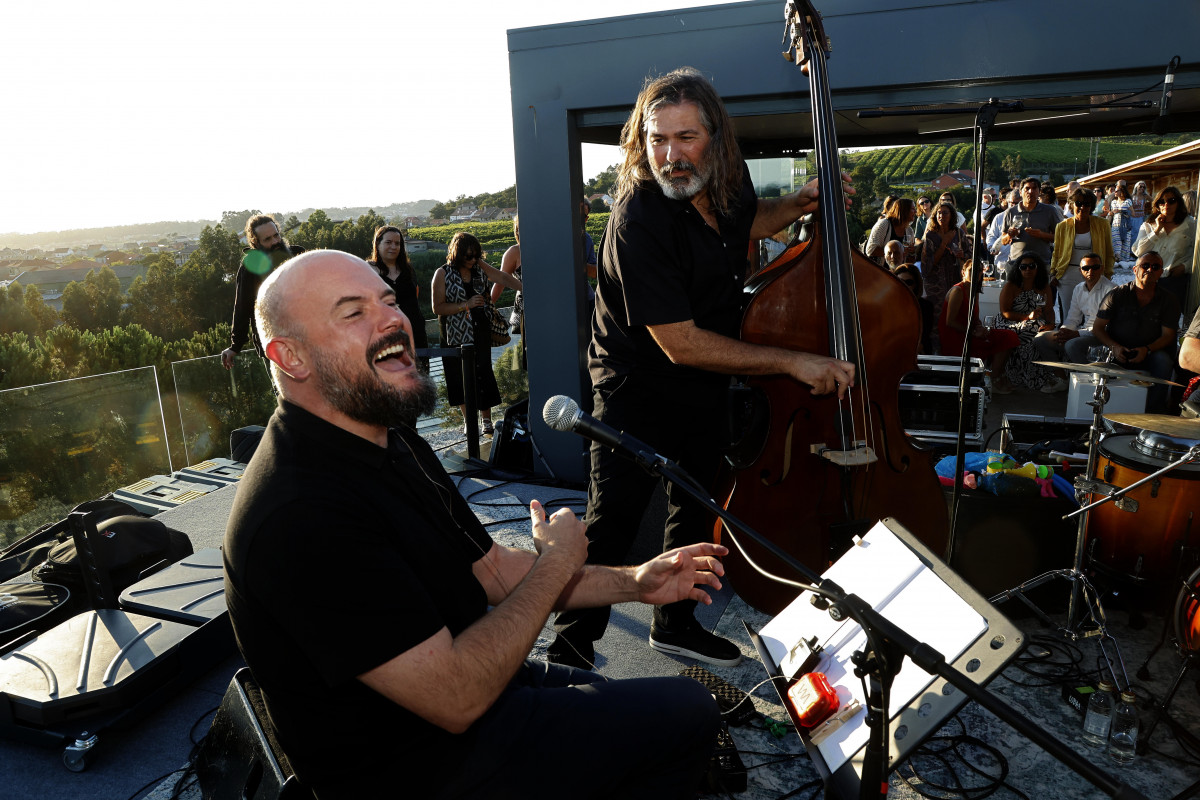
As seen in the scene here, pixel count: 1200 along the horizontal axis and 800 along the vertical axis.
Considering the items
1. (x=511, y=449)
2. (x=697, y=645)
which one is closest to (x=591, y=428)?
(x=697, y=645)

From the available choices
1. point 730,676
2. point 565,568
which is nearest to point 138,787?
point 565,568

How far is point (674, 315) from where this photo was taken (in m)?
2.36

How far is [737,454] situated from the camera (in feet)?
8.43

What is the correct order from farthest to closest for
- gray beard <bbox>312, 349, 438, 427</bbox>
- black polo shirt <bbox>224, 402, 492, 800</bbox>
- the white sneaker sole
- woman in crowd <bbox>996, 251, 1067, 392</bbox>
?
woman in crowd <bbox>996, 251, 1067, 392</bbox>, the white sneaker sole, gray beard <bbox>312, 349, 438, 427</bbox>, black polo shirt <bbox>224, 402, 492, 800</bbox>

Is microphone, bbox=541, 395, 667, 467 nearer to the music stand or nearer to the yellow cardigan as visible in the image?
the music stand

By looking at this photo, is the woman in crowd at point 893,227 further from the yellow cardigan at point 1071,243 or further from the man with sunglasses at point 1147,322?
the man with sunglasses at point 1147,322

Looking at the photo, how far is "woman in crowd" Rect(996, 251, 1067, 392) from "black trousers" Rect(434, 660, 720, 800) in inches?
259

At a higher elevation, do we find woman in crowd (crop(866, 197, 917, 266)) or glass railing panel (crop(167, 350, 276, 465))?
woman in crowd (crop(866, 197, 917, 266))

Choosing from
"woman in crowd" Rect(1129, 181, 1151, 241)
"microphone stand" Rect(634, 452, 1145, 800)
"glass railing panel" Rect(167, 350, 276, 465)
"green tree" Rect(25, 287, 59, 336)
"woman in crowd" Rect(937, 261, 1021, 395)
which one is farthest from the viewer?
"green tree" Rect(25, 287, 59, 336)

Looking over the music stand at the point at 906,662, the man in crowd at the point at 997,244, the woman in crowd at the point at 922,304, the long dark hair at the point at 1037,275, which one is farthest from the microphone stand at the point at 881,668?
the man in crowd at the point at 997,244

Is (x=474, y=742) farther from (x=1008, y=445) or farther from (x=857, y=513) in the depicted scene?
(x=1008, y=445)

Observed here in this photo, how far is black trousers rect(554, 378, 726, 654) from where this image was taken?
2494 millimetres

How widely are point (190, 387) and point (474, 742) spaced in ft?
16.6

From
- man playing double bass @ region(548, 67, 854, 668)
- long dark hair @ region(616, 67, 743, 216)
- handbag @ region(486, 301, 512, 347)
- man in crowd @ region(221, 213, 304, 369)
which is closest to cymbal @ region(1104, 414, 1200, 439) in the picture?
man playing double bass @ region(548, 67, 854, 668)
